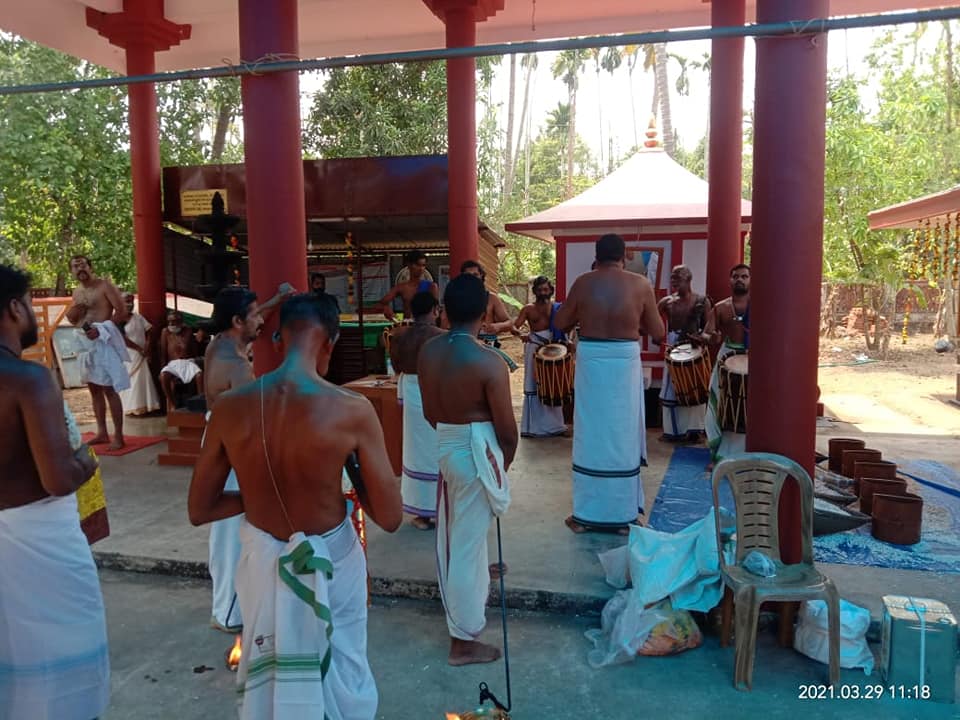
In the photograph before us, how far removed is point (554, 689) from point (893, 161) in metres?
15.8

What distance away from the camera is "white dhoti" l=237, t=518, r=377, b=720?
216cm

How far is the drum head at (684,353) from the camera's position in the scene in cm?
683

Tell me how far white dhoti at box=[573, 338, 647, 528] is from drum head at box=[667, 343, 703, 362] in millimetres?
2054

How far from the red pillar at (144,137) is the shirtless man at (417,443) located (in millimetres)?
5088

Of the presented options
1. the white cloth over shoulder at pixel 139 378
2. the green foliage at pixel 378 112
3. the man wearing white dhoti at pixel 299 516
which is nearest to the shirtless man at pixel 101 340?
the white cloth over shoulder at pixel 139 378

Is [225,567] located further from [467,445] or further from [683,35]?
[683,35]

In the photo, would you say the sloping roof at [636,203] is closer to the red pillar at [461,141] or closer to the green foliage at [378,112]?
the red pillar at [461,141]

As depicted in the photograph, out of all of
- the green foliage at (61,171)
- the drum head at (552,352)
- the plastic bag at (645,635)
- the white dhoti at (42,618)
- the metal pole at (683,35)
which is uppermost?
the green foliage at (61,171)

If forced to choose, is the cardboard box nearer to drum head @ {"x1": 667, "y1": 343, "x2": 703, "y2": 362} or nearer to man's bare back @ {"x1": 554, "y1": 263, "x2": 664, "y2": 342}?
man's bare back @ {"x1": 554, "y1": 263, "x2": 664, "y2": 342}

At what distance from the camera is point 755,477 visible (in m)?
3.60

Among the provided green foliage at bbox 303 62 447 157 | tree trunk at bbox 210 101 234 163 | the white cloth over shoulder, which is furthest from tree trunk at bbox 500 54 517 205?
the white cloth over shoulder

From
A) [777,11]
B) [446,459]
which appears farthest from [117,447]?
[777,11]

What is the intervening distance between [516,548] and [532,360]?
351 cm

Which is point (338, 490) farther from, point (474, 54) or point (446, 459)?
point (474, 54)
